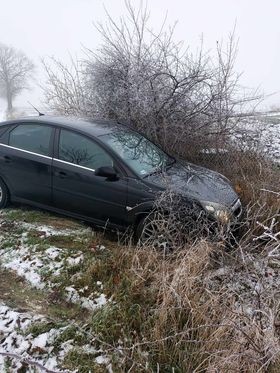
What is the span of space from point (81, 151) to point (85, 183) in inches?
18.6

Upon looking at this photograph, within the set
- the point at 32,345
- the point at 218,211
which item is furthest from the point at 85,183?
the point at 32,345

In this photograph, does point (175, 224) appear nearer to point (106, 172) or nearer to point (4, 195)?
point (106, 172)

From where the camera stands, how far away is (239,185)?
6.62 m

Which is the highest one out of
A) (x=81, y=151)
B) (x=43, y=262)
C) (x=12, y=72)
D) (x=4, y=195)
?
(x=12, y=72)

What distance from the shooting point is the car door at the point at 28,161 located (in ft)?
18.2

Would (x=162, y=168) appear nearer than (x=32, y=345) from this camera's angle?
No

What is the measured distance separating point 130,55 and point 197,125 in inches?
83.3

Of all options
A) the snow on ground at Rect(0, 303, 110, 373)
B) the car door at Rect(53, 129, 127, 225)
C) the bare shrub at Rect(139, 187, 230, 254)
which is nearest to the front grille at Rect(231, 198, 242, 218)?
the bare shrub at Rect(139, 187, 230, 254)

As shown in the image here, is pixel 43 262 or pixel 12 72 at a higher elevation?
pixel 12 72

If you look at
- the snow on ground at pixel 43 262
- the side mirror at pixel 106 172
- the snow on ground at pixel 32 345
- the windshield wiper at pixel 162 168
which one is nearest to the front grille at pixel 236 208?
the windshield wiper at pixel 162 168

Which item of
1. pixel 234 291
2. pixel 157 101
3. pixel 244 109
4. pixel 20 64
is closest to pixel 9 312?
pixel 234 291

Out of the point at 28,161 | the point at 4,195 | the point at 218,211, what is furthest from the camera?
the point at 4,195

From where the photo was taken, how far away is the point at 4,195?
234 inches

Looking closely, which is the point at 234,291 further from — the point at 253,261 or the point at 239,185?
the point at 239,185
